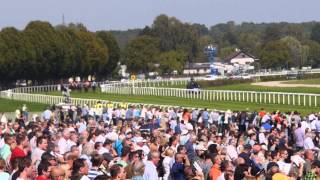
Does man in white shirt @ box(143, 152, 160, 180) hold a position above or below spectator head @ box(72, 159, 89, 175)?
below

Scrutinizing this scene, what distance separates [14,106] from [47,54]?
128 feet

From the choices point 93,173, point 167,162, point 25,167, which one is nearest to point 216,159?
point 167,162

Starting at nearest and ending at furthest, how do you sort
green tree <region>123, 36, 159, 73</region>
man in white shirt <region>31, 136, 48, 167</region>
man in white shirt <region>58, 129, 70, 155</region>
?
man in white shirt <region>31, 136, 48, 167</region> → man in white shirt <region>58, 129, 70, 155</region> → green tree <region>123, 36, 159, 73</region>

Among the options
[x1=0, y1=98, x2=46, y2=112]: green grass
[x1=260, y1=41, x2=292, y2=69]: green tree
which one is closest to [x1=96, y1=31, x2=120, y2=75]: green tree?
[x1=260, y1=41, x2=292, y2=69]: green tree

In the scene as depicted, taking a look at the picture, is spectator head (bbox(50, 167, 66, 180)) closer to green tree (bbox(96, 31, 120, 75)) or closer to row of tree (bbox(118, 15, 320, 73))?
green tree (bbox(96, 31, 120, 75))

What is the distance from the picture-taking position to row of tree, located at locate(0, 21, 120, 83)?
8669 centimetres

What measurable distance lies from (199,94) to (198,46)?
4116 inches

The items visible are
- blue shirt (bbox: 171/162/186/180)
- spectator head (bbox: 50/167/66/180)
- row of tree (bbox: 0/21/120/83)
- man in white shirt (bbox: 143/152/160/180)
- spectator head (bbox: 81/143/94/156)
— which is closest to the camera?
spectator head (bbox: 50/167/66/180)

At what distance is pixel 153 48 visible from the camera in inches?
4604

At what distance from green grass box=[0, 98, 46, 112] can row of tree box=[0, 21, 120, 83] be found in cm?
3022

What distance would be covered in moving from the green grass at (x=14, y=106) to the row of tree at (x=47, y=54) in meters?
30.2

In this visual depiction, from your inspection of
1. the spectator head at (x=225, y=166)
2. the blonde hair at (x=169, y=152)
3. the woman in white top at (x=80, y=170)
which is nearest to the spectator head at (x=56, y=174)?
the woman in white top at (x=80, y=170)

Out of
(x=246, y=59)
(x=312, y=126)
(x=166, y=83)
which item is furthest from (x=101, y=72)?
(x=312, y=126)

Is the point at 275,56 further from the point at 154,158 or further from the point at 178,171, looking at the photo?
the point at 178,171
